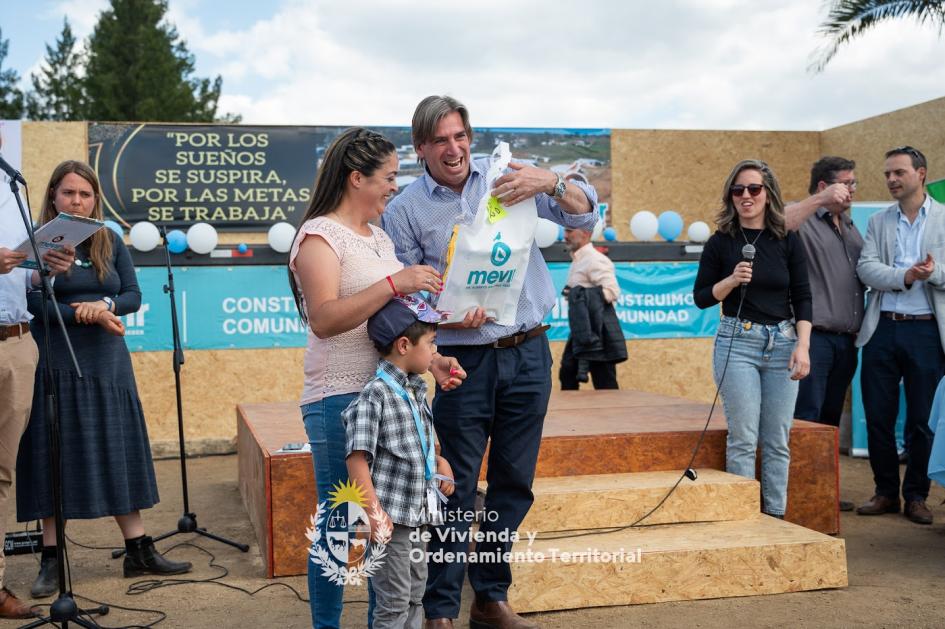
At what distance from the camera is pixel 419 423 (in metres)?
2.47

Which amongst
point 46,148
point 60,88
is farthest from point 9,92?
point 46,148

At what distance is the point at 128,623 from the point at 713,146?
7348 mm

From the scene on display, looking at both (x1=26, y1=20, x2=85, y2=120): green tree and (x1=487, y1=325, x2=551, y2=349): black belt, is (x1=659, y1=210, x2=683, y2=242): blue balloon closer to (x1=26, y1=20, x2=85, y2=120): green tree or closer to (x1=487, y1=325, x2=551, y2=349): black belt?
(x1=487, y1=325, x2=551, y2=349): black belt

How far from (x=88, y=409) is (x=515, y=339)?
190 centimetres

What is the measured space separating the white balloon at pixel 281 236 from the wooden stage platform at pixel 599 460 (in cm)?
257

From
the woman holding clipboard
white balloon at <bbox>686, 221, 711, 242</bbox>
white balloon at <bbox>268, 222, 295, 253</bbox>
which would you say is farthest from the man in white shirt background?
the woman holding clipboard

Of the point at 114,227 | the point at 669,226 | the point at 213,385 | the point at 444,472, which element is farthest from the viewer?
the point at 669,226

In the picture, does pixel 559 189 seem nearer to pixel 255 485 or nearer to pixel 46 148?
pixel 255 485

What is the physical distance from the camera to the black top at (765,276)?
418cm

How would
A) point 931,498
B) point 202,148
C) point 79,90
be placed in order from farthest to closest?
point 79,90 < point 202,148 < point 931,498

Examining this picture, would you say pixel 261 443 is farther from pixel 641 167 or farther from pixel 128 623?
pixel 641 167

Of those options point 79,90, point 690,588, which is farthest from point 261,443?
point 79,90

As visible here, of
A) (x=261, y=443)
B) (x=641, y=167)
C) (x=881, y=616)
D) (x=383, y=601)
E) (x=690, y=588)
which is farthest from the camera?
(x=641, y=167)

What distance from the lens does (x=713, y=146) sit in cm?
917
